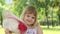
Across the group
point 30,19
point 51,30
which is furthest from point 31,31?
point 51,30

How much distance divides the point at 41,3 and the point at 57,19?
23 centimetres

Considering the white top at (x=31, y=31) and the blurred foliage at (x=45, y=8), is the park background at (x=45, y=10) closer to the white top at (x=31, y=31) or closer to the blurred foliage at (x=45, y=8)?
the blurred foliage at (x=45, y=8)

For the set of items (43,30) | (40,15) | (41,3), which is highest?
(41,3)

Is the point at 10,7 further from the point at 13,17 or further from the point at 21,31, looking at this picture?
the point at 21,31

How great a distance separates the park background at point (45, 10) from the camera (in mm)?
1546

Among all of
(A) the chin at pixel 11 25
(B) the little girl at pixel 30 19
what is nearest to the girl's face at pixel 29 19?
(B) the little girl at pixel 30 19

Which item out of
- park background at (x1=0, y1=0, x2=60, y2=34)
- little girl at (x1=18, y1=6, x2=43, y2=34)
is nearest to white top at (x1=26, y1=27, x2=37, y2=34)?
little girl at (x1=18, y1=6, x2=43, y2=34)

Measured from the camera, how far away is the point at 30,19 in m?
1.47

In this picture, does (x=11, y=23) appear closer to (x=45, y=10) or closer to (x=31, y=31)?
(x=31, y=31)

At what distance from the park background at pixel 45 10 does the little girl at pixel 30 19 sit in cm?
8

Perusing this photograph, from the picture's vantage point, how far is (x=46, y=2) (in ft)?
5.27

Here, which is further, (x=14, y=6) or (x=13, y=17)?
(x=14, y=6)

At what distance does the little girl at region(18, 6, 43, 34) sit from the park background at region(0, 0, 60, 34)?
77mm

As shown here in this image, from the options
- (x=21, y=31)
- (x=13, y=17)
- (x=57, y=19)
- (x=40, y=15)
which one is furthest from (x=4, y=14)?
(x=57, y=19)
